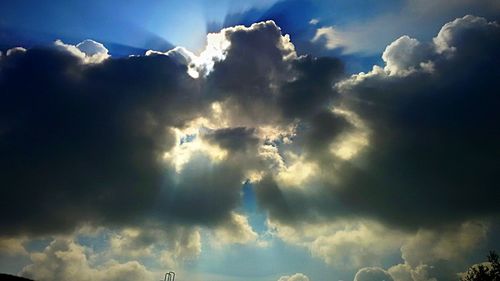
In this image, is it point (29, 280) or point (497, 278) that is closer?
point (29, 280)

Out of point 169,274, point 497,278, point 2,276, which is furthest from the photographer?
point 497,278

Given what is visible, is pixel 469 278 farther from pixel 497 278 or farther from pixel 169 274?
pixel 169 274

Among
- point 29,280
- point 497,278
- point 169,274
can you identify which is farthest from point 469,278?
point 29,280

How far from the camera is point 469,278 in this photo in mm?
81312

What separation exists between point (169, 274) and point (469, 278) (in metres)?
63.6

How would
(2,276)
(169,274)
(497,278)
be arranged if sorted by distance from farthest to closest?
(497,278) → (169,274) → (2,276)

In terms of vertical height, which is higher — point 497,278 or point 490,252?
point 490,252

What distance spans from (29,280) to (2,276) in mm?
3060

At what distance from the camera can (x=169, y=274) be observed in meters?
68.2

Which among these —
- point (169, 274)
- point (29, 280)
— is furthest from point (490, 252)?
point (29, 280)

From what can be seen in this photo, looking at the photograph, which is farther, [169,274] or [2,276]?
[169,274]

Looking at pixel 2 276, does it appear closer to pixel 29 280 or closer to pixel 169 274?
pixel 29 280

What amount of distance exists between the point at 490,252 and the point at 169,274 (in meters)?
67.8

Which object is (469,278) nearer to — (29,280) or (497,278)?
(497,278)
